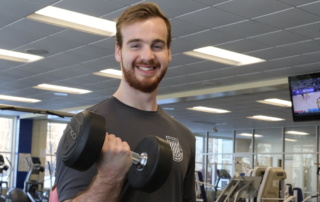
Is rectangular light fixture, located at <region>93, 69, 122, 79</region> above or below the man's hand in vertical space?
above

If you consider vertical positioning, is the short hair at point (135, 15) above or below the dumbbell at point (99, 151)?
above

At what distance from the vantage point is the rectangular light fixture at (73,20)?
6.02m

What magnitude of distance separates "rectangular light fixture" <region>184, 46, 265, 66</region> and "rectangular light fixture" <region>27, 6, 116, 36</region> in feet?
5.04

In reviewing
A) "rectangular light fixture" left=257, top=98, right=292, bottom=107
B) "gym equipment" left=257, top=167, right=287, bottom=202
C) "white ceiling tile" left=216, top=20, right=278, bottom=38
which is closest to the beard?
"white ceiling tile" left=216, top=20, right=278, bottom=38

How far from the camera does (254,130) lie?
17.4 meters

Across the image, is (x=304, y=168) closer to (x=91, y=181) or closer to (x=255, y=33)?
(x=255, y=33)

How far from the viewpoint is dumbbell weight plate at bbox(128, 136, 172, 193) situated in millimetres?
1021

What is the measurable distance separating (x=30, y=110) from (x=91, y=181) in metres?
2.29

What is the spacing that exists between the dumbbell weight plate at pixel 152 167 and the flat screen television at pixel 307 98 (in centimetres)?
684

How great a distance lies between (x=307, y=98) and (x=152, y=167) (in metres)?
7.02

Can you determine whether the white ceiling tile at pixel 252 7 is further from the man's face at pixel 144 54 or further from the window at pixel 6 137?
the window at pixel 6 137

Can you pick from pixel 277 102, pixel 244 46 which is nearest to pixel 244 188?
pixel 244 46

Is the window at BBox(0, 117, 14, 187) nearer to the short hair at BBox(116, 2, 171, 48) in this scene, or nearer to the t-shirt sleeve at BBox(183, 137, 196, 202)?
the t-shirt sleeve at BBox(183, 137, 196, 202)

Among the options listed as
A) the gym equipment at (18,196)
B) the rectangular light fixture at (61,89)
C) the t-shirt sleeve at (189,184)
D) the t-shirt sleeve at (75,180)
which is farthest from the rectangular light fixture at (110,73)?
the t-shirt sleeve at (75,180)
